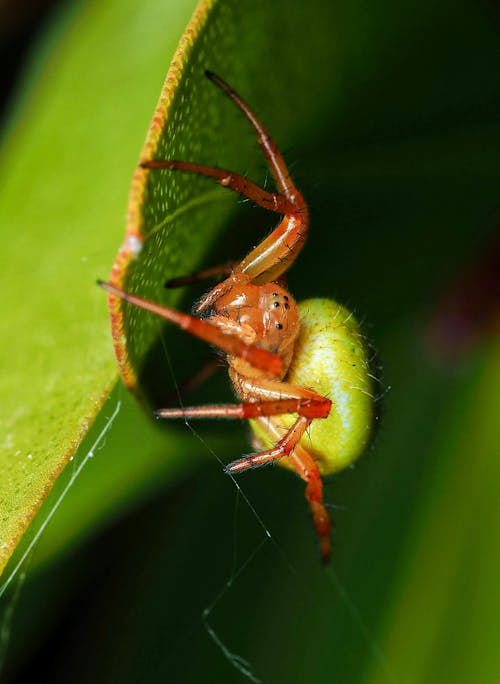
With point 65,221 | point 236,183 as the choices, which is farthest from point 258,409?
point 65,221

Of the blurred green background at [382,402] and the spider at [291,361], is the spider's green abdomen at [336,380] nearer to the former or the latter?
the spider at [291,361]

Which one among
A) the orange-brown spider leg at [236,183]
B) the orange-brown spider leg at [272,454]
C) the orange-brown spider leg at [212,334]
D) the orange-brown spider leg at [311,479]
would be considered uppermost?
the orange-brown spider leg at [236,183]

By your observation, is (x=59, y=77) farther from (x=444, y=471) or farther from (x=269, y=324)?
(x=444, y=471)

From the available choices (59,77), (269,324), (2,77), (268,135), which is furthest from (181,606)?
(2,77)

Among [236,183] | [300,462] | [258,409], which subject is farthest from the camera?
[300,462]

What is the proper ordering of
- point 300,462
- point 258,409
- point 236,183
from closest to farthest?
point 236,183 → point 258,409 → point 300,462

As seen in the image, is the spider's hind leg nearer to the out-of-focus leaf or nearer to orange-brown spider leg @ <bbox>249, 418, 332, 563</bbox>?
orange-brown spider leg @ <bbox>249, 418, 332, 563</bbox>

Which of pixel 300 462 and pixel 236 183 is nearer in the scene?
pixel 236 183

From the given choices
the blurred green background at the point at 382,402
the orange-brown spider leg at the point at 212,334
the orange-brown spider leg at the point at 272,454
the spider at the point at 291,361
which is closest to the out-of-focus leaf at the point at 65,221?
the blurred green background at the point at 382,402

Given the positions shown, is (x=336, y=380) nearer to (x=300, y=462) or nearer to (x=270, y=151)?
(x=300, y=462)
